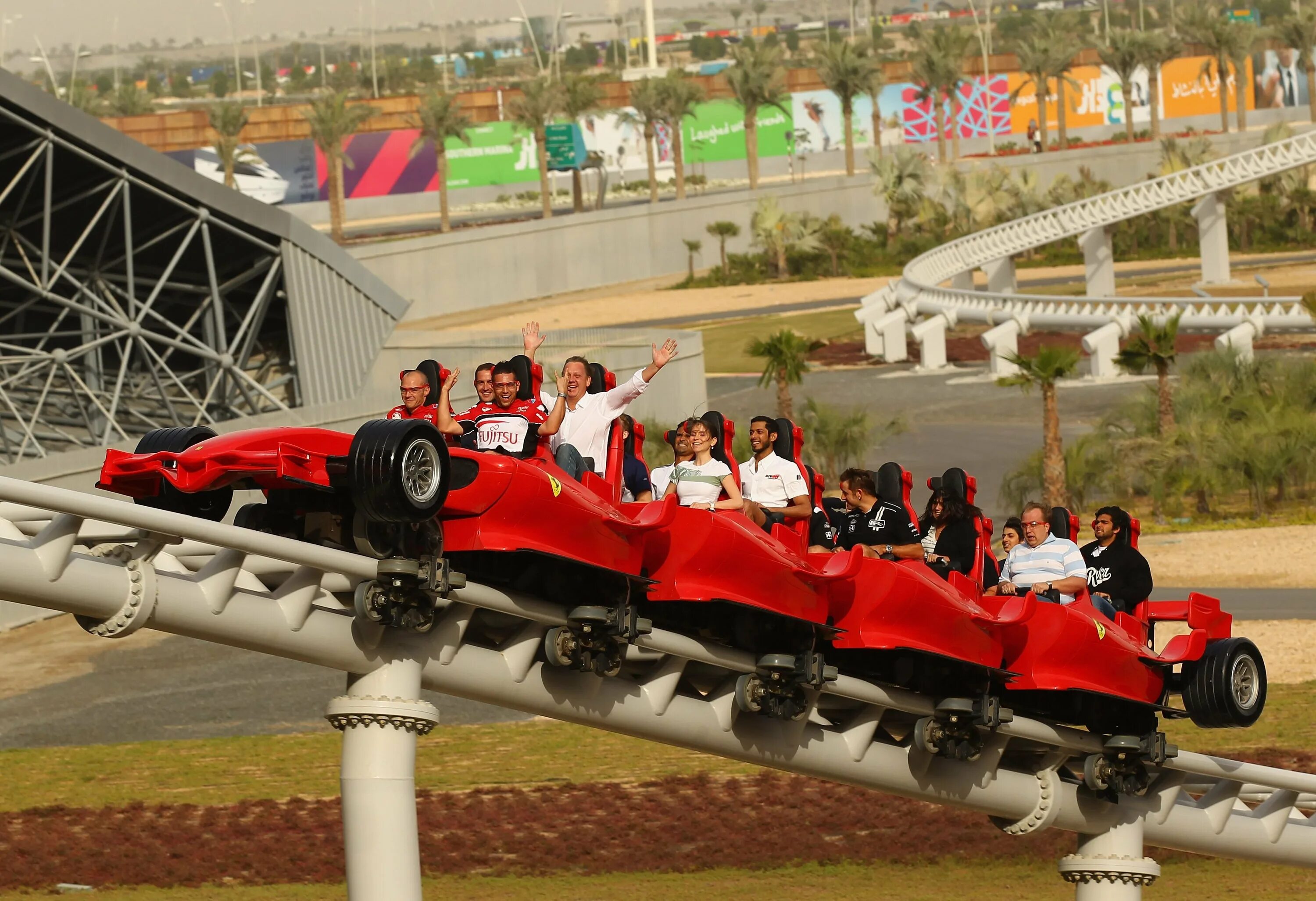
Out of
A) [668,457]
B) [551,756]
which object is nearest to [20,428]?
[668,457]

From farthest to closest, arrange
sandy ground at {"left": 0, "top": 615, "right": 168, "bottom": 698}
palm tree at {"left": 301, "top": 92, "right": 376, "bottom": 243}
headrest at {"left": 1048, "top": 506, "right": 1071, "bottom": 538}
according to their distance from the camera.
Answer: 1. palm tree at {"left": 301, "top": 92, "right": 376, "bottom": 243}
2. sandy ground at {"left": 0, "top": 615, "right": 168, "bottom": 698}
3. headrest at {"left": 1048, "top": 506, "right": 1071, "bottom": 538}

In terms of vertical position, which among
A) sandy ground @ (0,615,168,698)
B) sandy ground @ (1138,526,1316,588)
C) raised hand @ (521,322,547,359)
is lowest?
sandy ground @ (1138,526,1316,588)

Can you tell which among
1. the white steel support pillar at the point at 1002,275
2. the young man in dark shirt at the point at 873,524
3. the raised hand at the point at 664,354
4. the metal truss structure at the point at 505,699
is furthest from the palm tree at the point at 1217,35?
the raised hand at the point at 664,354

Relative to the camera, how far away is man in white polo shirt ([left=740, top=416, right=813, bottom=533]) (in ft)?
41.2

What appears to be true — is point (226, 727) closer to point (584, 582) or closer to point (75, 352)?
point (584, 582)

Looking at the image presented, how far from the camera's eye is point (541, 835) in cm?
1791

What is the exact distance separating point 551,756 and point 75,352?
62.1 ft

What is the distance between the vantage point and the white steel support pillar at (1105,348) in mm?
46000

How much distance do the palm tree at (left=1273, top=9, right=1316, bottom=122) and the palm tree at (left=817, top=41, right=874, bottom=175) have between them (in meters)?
23.7

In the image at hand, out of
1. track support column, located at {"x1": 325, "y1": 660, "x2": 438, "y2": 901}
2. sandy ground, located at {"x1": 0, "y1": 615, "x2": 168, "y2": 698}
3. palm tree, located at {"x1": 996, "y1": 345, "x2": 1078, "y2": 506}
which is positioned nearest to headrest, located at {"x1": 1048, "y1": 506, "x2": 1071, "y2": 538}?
track support column, located at {"x1": 325, "y1": 660, "x2": 438, "y2": 901}

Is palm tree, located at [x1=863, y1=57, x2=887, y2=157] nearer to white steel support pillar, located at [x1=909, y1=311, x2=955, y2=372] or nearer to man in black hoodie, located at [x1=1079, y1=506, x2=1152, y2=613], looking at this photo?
white steel support pillar, located at [x1=909, y1=311, x2=955, y2=372]

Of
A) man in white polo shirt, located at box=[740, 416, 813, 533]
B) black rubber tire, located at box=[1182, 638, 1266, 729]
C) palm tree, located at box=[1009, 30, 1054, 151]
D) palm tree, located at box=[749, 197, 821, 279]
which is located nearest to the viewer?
man in white polo shirt, located at box=[740, 416, 813, 533]

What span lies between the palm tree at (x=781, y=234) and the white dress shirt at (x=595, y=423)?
62534 mm

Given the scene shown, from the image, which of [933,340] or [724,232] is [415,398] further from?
[724,232]
